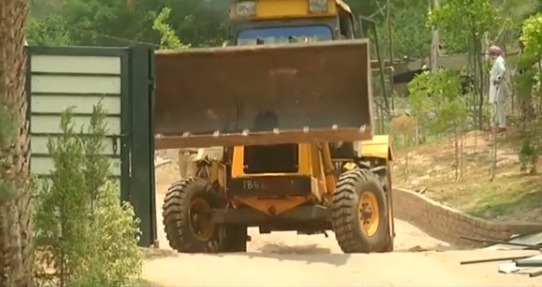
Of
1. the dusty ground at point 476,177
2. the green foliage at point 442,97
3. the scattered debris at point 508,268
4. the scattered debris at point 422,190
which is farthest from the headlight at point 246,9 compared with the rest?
the green foliage at point 442,97

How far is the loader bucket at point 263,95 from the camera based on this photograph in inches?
479

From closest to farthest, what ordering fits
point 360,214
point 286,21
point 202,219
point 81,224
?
point 81,224, point 360,214, point 202,219, point 286,21

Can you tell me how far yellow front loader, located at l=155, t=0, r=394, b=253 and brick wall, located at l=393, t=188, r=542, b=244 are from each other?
147 centimetres

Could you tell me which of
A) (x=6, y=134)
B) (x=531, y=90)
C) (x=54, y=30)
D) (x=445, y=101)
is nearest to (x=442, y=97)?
(x=445, y=101)

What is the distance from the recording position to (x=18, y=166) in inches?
329

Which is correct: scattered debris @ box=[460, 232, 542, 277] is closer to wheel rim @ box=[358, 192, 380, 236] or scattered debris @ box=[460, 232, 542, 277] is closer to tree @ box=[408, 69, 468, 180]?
wheel rim @ box=[358, 192, 380, 236]

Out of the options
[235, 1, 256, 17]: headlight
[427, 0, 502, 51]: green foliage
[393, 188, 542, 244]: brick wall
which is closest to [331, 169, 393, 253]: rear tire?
[393, 188, 542, 244]: brick wall

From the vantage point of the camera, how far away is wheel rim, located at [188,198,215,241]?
1330 centimetres

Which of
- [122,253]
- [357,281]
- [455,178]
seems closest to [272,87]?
[357,281]

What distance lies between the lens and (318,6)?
1377cm

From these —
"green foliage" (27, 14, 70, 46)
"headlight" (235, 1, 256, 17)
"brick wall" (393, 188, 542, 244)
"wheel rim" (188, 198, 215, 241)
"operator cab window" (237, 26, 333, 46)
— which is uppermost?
"green foliage" (27, 14, 70, 46)

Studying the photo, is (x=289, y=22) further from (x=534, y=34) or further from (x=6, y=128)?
(x=6, y=128)

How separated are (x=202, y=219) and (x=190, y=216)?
0.77 ft

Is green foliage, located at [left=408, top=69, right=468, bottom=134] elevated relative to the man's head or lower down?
lower down
